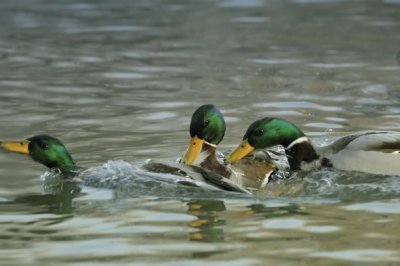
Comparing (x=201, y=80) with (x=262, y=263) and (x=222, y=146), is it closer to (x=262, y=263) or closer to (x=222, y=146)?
(x=222, y=146)

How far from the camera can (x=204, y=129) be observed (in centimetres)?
956

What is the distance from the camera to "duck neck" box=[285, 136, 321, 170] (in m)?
9.60

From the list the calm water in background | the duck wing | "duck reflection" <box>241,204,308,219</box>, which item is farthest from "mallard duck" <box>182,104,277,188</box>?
"duck reflection" <box>241,204,308,219</box>

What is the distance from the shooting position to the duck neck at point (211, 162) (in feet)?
30.7

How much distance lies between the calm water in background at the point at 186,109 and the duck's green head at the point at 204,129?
56 centimetres

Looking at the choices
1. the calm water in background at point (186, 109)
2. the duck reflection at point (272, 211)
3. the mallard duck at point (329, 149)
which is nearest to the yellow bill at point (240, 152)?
the mallard duck at point (329, 149)

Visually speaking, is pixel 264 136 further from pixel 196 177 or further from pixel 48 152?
pixel 48 152

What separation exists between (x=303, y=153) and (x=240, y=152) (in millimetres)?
495

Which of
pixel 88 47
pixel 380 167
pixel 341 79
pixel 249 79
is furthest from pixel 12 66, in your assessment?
pixel 380 167

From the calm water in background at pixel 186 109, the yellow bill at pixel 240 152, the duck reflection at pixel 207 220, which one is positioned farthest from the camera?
the yellow bill at pixel 240 152

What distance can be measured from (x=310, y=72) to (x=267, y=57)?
1.26 m

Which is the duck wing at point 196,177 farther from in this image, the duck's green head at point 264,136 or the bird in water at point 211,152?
the duck's green head at point 264,136

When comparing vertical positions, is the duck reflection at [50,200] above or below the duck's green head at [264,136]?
below

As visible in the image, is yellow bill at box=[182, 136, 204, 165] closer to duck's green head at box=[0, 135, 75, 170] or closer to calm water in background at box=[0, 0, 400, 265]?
calm water in background at box=[0, 0, 400, 265]
